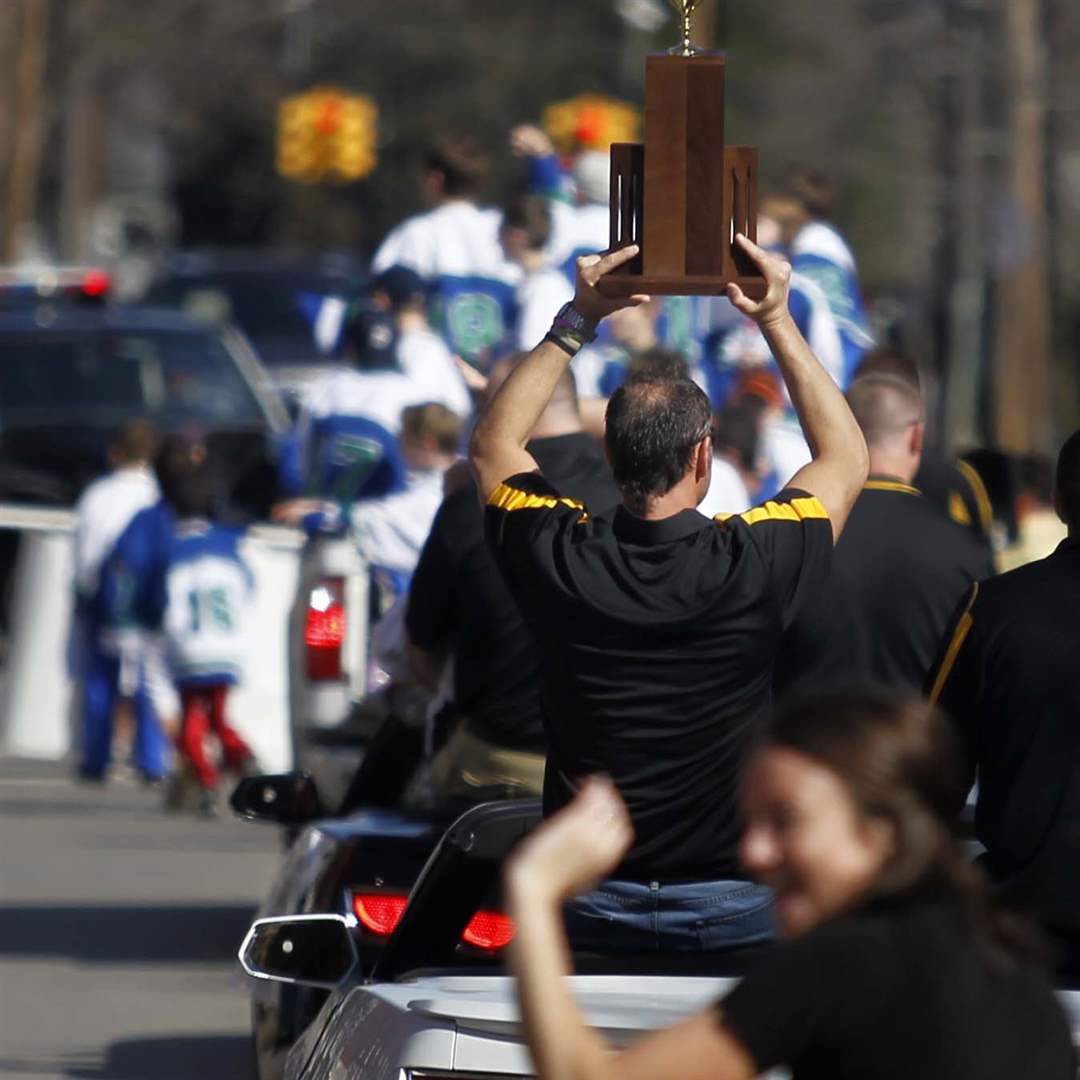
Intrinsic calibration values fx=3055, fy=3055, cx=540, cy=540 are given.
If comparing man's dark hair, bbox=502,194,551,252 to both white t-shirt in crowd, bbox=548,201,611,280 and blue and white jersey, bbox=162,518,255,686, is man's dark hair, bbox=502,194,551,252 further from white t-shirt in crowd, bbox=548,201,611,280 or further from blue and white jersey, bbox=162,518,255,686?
blue and white jersey, bbox=162,518,255,686

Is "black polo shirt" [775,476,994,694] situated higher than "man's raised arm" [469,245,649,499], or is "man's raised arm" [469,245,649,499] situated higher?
"man's raised arm" [469,245,649,499]

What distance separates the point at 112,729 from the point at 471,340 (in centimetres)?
296

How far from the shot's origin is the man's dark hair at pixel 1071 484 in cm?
513

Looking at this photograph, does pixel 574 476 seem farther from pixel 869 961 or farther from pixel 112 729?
pixel 112 729

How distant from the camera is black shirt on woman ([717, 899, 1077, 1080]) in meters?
2.93

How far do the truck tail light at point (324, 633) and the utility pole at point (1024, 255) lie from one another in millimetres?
18039

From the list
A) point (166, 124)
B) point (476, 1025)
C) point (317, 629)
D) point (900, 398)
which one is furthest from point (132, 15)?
point (476, 1025)

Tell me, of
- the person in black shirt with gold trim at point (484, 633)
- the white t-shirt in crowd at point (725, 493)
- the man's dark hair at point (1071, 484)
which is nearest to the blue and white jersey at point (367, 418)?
the white t-shirt in crowd at point (725, 493)

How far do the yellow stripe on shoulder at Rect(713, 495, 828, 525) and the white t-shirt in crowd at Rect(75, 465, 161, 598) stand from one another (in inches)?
381

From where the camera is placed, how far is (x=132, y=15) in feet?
179

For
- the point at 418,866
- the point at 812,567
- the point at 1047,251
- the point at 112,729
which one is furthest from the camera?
the point at 1047,251

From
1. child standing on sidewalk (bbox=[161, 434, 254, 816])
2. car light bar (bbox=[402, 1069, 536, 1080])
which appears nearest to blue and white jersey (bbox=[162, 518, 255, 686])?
child standing on sidewalk (bbox=[161, 434, 254, 816])

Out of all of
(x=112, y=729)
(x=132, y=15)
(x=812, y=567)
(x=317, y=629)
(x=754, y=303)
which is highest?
(x=132, y=15)

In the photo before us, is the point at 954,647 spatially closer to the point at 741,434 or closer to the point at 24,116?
the point at 741,434
